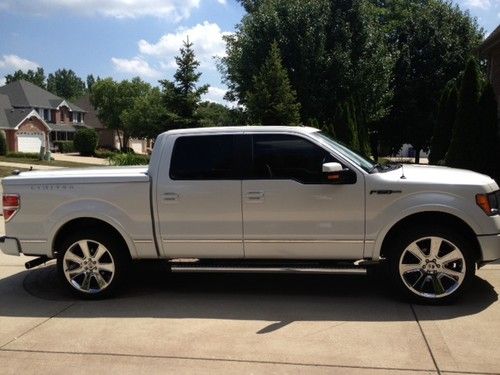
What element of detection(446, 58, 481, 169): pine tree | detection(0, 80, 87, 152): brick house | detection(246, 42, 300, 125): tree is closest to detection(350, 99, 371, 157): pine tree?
detection(246, 42, 300, 125): tree

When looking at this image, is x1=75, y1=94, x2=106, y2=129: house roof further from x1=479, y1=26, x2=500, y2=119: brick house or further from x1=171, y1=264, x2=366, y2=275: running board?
x1=171, y1=264, x2=366, y2=275: running board

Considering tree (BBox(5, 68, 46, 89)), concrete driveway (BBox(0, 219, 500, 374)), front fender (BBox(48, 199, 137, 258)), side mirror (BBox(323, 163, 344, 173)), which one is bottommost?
concrete driveway (BBox(0, 219, 500, 374))

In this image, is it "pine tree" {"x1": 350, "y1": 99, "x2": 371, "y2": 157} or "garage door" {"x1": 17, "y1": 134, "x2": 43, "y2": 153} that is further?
"garage door" {"x1": 17, "y1": 134, "x2": 43, "y2": 153}

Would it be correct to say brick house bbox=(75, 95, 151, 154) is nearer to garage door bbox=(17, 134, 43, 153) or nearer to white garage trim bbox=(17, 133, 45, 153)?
white garage trim bbox=(17, 133, 45, 153)

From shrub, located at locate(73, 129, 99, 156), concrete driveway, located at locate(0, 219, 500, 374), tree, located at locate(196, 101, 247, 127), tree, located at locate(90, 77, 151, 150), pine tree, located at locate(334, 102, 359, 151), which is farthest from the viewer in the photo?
tree, located at locate(90, 77, 151, 150)

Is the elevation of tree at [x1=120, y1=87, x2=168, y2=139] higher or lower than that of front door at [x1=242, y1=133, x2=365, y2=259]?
higher

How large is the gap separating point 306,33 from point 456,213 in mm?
22488

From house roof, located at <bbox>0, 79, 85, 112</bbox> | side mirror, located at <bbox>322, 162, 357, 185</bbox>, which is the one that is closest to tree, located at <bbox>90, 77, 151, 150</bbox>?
house roof, located at <bbox>0, 79, 85, 112</bbox>

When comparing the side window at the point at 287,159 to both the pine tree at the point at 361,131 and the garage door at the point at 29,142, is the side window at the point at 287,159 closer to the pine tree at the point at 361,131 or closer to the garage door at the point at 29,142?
the pine tree at the point at 361,131

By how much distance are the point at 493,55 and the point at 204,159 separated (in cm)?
1479

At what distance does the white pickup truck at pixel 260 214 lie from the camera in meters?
5.14

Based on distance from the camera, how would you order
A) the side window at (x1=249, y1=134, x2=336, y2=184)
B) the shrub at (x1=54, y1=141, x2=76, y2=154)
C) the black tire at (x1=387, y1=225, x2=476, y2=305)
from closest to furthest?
the black tire at (x1=387, y1=225, x2=476, y2=305) → the side window at (x1=249, y1=134, x2=336, y2=184) → the shrub at (x1=54, y1=141, x2=76, y2=154)

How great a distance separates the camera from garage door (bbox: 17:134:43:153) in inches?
2100

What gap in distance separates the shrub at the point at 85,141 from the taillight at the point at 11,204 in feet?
159
